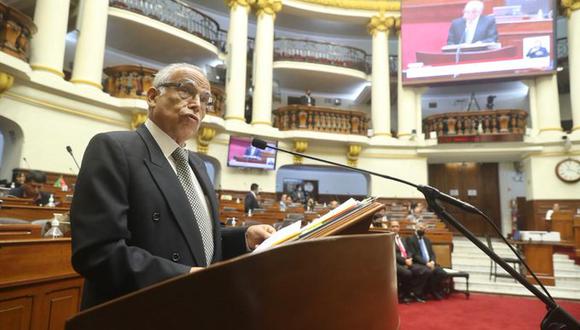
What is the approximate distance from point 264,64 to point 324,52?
3232mm

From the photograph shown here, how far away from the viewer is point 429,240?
5.91 metres

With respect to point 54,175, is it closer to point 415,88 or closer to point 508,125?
point 415,88

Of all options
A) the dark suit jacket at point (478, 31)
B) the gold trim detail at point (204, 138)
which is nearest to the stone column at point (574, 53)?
the dark suit jacket at point (478, 31)

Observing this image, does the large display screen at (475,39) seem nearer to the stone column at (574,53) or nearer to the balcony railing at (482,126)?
the stone column at (574,53)

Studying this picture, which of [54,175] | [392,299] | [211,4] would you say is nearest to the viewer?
[392,299]

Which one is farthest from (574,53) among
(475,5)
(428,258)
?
(428,258)

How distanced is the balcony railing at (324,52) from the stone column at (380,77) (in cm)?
122

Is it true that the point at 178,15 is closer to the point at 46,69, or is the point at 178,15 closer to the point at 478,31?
the point at 46,69

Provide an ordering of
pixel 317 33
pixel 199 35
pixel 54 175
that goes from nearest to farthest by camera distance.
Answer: pixel 54 175, pixel 199 35, pixel 317 33

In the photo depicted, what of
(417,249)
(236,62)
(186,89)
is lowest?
(417,249)

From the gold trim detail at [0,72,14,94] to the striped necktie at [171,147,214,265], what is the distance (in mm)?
5939

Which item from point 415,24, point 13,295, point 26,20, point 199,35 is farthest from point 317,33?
point 13,295

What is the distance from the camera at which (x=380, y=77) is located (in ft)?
37.5

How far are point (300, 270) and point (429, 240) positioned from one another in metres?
5.88
